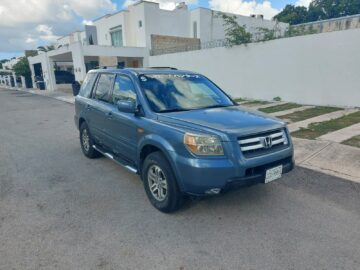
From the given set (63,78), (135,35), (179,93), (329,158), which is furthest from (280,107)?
(63,78)

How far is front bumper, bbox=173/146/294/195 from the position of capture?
2.88m

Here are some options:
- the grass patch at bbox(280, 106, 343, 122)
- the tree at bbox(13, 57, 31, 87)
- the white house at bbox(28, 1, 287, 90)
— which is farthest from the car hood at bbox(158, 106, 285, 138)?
the tree at bbox(13, 57, 31, 87)

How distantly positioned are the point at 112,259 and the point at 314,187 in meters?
3.08

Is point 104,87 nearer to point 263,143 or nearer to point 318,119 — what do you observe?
point 263,143

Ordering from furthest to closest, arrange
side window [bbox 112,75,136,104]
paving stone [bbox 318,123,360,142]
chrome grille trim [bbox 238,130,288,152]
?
paving stone [bbox 318,123,360,142], side window [bbox 112,75,136,104], chrome grille trim [bbox 238,130,288,152]

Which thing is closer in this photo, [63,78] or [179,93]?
[179,93]

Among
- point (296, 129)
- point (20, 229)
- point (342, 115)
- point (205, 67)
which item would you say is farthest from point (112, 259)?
point (205, 67)

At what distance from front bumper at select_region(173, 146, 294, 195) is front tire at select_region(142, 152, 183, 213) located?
0.56ft

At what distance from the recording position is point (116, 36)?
27.4m

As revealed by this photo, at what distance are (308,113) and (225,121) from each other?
7296mm

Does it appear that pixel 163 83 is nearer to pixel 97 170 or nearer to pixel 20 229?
pixel 97 170

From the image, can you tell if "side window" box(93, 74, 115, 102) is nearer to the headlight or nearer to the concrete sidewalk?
the headlight

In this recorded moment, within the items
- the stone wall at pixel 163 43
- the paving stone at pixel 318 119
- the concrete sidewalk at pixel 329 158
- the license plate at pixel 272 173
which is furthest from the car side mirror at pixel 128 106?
the stone wall at pixel 163 43

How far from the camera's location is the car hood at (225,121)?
10.0 ft
